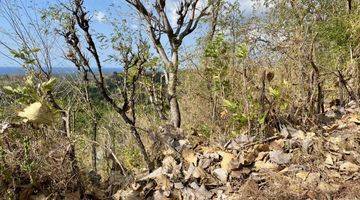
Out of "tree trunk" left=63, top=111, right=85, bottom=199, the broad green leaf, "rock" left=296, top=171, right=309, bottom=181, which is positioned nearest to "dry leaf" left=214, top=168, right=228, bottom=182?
"rock" left=296, top=171, right=309, bottom=181

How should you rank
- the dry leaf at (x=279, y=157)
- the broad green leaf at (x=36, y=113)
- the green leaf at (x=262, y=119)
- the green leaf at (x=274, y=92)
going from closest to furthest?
1. the broad green leaf at (x=36, y=113)
2. the dry leaf at (x=279, y=157)
3. the green leaf at (x=262, y=119)
4. the green leaf at (x=274, y=92)

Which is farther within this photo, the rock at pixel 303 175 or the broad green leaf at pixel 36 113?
the rock at pixel 303 175

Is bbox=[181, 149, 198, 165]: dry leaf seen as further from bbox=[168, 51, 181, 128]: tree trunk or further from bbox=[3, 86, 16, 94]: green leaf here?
bbox=[168, 51, 181, 128]: tree trunk

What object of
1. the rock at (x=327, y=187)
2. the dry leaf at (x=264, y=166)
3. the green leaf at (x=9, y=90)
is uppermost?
the green leaf at (x=9, y=90)

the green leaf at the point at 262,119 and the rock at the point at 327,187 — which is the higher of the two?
the green leaf at the point at 262,119

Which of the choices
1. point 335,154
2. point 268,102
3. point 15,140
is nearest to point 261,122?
point 268,102

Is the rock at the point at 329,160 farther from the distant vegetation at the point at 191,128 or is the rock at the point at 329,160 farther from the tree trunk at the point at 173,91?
the tree trunk at the point at 173,91

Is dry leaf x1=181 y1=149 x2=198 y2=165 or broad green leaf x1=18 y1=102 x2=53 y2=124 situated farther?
dry leaf x1=181 y1=149 x2=198 y2=165

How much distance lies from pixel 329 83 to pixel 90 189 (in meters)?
3.92

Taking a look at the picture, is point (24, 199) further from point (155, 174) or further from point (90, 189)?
point (155, 174)

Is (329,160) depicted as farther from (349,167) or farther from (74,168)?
(74,168)

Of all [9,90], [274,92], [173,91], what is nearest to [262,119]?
[274,92]

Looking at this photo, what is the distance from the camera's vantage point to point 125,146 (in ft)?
19.6

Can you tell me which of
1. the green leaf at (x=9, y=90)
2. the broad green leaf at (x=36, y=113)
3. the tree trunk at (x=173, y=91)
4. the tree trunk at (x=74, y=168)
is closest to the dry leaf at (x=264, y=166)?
the tree trunk at (x=74, y=168)
